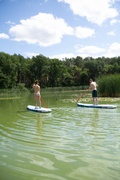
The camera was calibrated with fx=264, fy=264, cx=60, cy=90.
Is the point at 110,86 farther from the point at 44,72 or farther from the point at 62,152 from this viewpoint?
the point at 44,72

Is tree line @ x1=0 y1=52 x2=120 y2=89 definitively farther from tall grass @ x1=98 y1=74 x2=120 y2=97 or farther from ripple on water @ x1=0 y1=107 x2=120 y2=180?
ripple on water @ x1=0 y1=107 x2=120 y2=180

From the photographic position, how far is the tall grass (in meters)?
24.7

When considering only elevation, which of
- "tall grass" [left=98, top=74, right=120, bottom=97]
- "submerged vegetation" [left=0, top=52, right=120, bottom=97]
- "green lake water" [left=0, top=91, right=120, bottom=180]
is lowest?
"green lake water" [left=0, top=91, right=120, bottom=180]

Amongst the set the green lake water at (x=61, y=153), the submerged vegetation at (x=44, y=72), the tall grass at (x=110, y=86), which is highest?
the submerged vegetation at (x=44, y=72)

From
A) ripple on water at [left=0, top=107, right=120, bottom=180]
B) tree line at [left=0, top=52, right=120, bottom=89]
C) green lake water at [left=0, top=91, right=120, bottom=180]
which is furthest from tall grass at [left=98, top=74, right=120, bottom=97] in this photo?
tree line at [left=0, top=52, right=120, bottom=89]

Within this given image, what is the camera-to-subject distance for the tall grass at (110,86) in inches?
973

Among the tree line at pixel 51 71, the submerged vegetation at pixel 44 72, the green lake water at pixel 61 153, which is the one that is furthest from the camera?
the tree line at pixel 51 71

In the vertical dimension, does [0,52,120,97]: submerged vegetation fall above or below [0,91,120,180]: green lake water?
above

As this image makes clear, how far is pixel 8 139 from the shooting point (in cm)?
754

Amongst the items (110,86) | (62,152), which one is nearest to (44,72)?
(110,86)

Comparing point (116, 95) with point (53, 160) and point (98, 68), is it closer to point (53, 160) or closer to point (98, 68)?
point (53, 160)

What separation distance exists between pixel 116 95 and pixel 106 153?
1976 cm

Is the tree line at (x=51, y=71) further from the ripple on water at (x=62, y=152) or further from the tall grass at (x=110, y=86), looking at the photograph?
the ripple on water at (x=62, y=152)

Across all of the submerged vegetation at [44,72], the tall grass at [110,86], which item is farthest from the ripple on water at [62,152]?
the submerged vegetation at [44,72]
